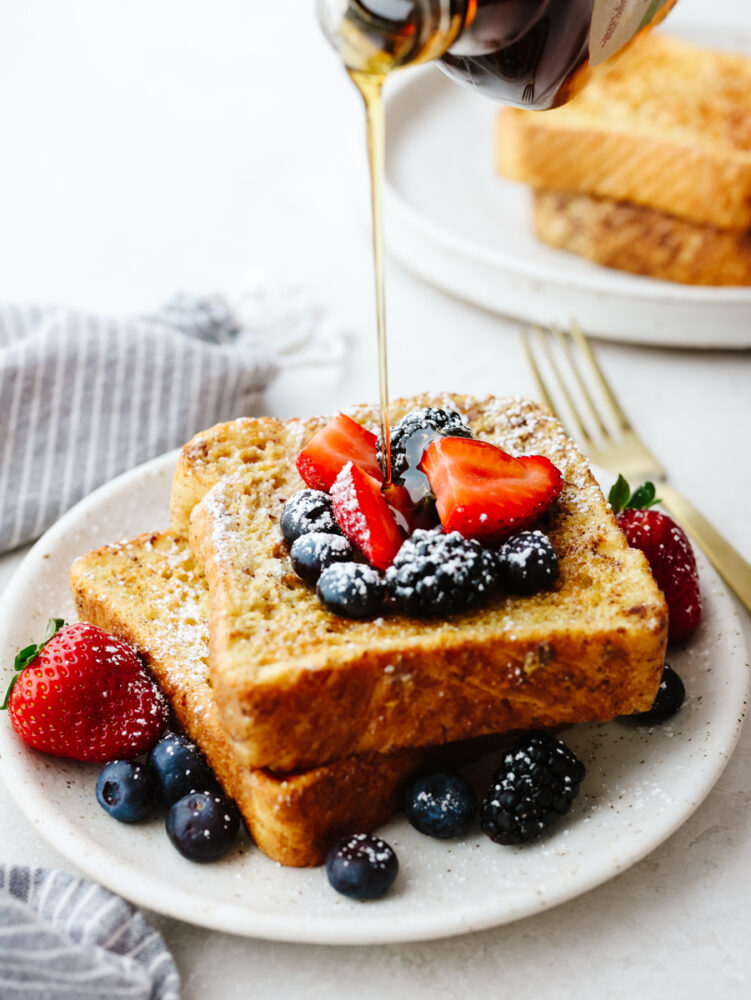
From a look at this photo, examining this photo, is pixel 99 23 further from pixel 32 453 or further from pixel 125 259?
pixel 32 453

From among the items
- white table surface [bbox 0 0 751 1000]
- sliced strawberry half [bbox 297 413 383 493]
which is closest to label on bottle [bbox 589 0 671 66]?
sliced strawberry half [bbox 297 413 383 493]

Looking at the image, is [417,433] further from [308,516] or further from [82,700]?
[82,700]

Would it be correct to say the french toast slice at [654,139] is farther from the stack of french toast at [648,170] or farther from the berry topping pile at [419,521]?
the berry topping pile at [419,521]

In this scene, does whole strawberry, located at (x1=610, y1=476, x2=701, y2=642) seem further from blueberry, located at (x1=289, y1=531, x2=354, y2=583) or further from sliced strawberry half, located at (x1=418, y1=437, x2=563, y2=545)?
blueberry, located at (x1=289, y1=531, x2=354, y2=583)

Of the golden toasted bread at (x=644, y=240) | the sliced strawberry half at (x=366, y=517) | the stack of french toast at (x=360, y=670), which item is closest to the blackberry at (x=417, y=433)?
the sliced strawberry half at (x=366, y=517)

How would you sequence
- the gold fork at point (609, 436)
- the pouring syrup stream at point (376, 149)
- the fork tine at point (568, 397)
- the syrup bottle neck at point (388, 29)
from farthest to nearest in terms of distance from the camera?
the fork tine at point (568, 397) → the gold fork at point (609, 436) → the pouring syrup stream at point (376, 149) → the syrup bottle neck at point (388, 29)

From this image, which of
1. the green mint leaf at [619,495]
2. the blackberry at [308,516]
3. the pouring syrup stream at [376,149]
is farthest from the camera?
the green mint leaf at [619,495]
